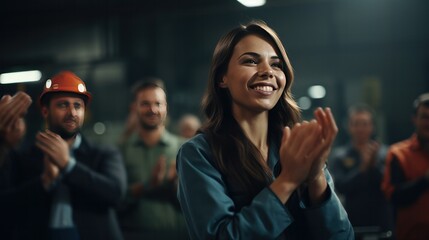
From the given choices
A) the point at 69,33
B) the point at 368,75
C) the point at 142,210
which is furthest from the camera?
Result: the point at 368,75

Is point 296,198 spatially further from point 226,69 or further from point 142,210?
point 142,210

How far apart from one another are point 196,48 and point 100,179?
183 centimetres

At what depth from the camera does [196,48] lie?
10.5 ft

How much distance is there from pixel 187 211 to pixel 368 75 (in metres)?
2.87

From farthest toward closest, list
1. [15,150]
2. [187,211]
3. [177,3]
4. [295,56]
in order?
[295,56]
[177,3]
[15,150]
[187,211]

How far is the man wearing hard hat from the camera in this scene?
135cm

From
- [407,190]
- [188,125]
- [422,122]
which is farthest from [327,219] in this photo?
[188,125]

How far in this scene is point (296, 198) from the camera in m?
1.10

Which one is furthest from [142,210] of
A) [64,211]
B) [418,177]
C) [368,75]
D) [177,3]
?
[368,75]

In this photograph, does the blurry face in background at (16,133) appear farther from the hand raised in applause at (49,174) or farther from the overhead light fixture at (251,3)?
the overhead light fixture at (251,3)

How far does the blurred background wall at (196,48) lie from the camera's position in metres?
1.58

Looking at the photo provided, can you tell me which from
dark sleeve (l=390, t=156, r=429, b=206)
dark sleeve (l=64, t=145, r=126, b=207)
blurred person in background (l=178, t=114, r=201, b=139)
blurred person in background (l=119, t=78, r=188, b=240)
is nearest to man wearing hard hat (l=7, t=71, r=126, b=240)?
dark sleeve (l=64, t=145, r=126, b=207)

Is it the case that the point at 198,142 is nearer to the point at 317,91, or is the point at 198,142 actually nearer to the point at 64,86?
the point at 64,86

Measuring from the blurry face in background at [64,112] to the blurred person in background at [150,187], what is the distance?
0.45 meters
